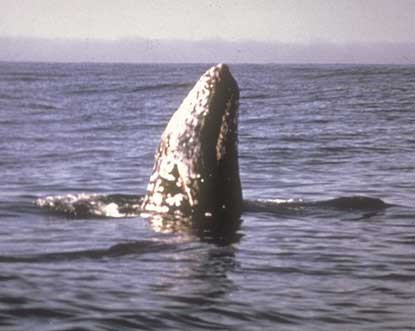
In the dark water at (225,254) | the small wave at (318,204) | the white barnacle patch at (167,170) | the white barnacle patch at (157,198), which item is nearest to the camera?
the dark water at (225,254)

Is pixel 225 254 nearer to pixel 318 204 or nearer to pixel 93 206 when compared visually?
pixel 93 206

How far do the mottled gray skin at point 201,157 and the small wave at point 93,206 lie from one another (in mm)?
698

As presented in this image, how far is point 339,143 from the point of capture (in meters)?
25.5

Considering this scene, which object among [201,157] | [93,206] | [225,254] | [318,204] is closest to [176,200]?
[201,157]

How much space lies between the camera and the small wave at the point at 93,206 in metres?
11.8

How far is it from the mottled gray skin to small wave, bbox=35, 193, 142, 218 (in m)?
0.70

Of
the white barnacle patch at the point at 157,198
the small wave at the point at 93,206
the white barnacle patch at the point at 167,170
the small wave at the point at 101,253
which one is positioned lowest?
the small wave at the point at 93,206

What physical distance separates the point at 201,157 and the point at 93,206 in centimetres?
203

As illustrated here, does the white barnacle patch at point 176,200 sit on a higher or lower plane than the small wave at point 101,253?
higher

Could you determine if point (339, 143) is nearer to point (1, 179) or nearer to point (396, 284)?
point (1, 179)

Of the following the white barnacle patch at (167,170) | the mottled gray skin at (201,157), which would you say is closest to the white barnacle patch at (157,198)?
the mottled gray skin at (201,157)

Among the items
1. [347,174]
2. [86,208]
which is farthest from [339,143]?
[86,208]

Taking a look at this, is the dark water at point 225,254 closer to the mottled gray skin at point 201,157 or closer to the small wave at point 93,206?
the small wave at point 93,206

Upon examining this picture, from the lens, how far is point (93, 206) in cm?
1229
